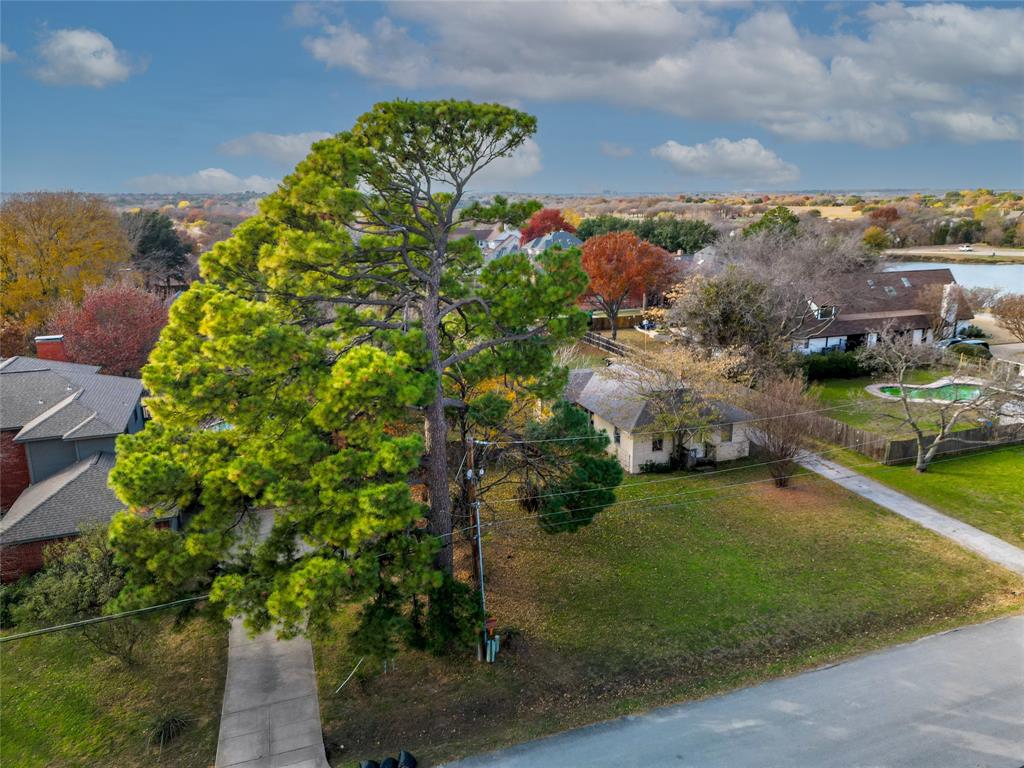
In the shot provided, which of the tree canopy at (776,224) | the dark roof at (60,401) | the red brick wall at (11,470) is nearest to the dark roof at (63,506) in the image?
the red brick wall at (11,470)

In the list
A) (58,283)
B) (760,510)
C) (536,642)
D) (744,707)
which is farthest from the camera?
(58,283)

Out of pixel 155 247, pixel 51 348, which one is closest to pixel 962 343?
pixel 51 348

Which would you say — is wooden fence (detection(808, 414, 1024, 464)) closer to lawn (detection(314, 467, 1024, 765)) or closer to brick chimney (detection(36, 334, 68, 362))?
lawn (detection(314, 467, 1024, 765))

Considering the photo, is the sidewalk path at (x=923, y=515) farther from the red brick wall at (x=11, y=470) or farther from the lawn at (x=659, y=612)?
the red brick wall at (x=11, y=470)

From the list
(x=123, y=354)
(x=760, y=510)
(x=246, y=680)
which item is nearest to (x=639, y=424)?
(x=760, y=510)

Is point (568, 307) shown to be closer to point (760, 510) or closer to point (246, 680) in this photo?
point (246, 680)

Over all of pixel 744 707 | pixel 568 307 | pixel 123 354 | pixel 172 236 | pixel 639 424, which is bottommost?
pixel 744 707

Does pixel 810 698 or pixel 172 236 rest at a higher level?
pixel 172 236
